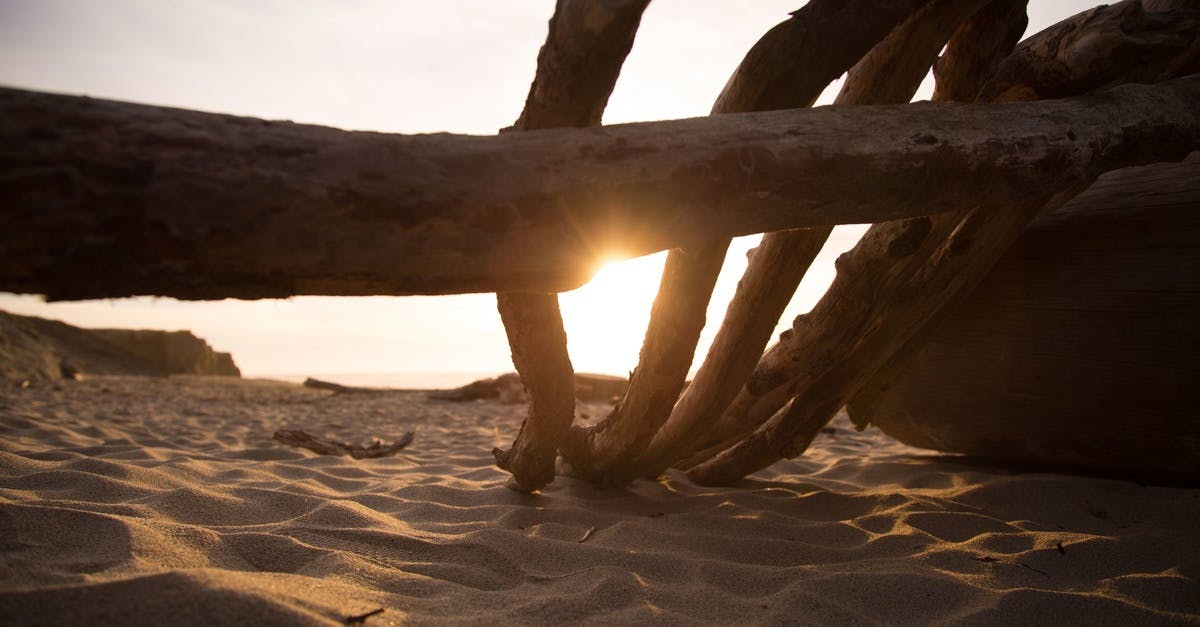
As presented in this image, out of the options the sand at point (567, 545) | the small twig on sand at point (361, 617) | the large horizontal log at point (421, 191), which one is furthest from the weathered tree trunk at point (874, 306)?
the small twig on sand at point (361, 617)

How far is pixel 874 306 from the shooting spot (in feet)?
8.02

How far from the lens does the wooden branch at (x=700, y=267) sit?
1.67m

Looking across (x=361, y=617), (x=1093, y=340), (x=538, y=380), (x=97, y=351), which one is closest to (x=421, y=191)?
(x=361, y=617)

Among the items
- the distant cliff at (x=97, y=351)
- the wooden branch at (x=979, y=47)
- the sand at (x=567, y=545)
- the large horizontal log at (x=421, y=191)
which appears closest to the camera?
the large horizontal log at (x=421, y=191)

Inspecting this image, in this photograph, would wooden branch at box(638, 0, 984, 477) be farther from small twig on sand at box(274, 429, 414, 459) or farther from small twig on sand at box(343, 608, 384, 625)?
small twig on sand at box(274, 429, 414, 459)

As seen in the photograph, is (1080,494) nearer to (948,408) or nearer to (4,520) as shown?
(948,408)

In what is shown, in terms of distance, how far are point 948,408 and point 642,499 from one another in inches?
62.3

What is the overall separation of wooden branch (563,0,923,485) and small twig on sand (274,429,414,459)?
1.69m

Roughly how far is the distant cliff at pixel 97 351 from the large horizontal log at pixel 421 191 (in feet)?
33.8

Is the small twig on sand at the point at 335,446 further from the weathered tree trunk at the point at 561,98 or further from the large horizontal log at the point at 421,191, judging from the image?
the large horizontal log at the point at 421,191

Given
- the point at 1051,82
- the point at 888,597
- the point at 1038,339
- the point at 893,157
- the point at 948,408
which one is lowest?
the point at 888,597

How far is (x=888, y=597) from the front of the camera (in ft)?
6.04

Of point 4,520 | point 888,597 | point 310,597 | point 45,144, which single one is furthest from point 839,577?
point 4,520

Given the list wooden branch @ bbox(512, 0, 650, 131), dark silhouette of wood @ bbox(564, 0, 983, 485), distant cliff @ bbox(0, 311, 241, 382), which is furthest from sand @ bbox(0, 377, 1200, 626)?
distant cliff @ bbox(0, 311, 241, 382)
